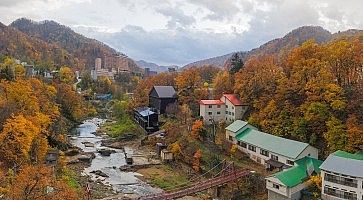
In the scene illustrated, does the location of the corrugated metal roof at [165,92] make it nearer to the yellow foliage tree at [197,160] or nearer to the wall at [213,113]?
the wall at [213,113]

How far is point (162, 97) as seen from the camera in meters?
42.8

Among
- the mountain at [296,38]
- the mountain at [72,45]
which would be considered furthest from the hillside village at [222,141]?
the mountain at [72,45]

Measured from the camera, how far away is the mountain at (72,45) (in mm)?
121812

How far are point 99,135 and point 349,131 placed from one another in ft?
96.5

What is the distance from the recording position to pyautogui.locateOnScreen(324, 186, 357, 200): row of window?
1942 centimetres

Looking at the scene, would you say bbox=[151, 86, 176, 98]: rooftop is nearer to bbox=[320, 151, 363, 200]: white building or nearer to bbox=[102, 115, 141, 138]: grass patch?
bbox=[102, 115, 141, 138]: grass patch

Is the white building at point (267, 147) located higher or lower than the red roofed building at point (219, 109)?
lower

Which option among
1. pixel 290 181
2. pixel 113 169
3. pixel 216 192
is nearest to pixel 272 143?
pixel 216 192

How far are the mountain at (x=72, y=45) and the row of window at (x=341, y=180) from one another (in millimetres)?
92059

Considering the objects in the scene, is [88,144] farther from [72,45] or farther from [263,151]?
[72,45]

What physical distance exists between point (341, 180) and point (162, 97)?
83.5ft

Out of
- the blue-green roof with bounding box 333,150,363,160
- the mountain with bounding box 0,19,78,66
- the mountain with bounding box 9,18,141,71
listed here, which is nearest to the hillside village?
the blue-green roof with bounding box 333,150,363,160

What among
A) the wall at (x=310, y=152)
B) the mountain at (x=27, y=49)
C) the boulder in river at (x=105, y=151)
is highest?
the mountain at (x=27, y=49)

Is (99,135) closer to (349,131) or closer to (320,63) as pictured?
(320,63)
